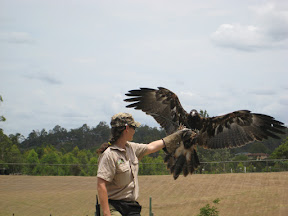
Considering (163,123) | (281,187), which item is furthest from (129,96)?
(281,187)

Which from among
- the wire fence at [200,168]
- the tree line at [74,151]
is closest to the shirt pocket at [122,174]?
the wire fence at [200,168]

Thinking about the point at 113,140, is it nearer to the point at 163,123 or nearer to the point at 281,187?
the point at 163,123

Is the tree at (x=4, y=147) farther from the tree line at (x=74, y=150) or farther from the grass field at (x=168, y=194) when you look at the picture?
the grass field at (x=168, y=194)

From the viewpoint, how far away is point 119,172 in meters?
4.52

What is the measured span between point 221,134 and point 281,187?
70.1 feet

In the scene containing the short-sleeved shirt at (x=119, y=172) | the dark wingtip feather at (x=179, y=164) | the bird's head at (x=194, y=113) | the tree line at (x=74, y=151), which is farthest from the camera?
the tree line at (x=74, y=151)

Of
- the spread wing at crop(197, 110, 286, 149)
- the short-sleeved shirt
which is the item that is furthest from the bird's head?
the short-sleeved shirt

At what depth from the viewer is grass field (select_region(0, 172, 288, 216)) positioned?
76.8ft

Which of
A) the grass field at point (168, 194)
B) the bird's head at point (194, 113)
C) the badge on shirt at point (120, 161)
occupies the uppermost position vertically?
the bird's head at point (194, 113)

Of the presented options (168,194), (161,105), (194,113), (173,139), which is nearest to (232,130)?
(194,113)

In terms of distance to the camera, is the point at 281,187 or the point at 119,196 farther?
the point at 281,187

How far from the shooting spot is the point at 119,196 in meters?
4.57

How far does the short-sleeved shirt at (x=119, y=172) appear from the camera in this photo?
440 centimetres

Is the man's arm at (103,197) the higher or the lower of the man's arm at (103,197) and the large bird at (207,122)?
the lower
